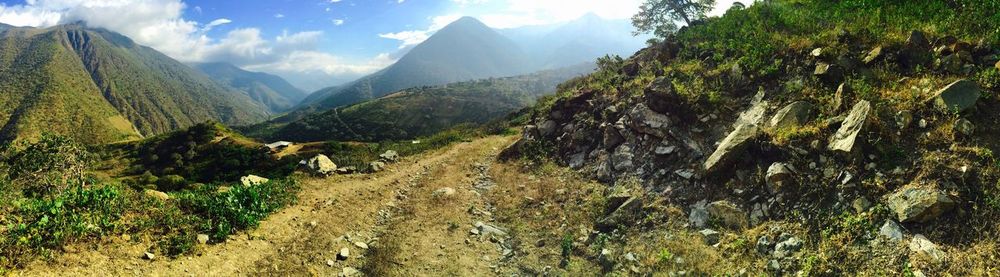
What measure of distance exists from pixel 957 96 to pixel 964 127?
134 cm

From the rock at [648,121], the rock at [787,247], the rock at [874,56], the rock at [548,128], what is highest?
the rock at [874,56]

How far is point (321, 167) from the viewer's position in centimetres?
2311

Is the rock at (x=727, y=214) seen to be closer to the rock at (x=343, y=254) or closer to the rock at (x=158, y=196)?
the rock at (x=343, y=254)

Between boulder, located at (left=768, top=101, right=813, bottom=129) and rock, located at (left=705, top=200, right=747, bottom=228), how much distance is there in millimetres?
3290

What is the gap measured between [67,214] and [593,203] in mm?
15030

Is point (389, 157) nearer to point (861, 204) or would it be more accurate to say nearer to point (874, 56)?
point (861, 204)

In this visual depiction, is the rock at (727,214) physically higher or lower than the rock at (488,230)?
higher

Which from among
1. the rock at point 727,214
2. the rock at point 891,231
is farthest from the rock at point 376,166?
the rock at point 891,231

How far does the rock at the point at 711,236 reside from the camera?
11.3 metres

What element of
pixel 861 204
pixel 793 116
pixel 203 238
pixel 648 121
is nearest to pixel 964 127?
pixel 861 204

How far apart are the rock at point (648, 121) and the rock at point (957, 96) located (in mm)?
8225

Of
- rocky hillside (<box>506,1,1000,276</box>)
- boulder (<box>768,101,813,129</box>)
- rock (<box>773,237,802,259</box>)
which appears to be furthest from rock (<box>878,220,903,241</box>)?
boulder (<box>768,101,813,129</box>)

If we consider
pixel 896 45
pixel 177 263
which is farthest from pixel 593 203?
pixel 177 263

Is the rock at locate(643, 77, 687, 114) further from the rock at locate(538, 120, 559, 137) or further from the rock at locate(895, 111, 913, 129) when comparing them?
the rock at locate(895, 111, 913, 129)
